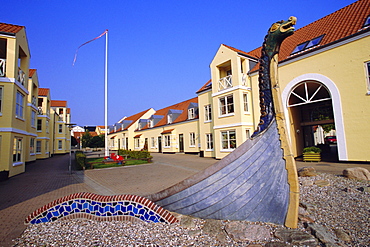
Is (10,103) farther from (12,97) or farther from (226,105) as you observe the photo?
(226,105)

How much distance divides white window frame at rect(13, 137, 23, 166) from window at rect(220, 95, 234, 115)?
1448cm

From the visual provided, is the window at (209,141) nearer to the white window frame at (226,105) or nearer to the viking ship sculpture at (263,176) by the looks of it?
the white window frame at (226,105)

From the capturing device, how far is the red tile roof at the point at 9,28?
11.5 metres

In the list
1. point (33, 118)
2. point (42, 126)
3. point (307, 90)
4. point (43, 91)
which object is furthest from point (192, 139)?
point (43, 91)

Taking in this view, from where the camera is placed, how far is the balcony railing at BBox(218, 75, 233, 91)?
1752cm

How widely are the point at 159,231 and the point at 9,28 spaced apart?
47.4 feet

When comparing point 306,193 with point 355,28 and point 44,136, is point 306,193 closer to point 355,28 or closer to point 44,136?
point 355,28

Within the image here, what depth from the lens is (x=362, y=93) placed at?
11180 millimetres

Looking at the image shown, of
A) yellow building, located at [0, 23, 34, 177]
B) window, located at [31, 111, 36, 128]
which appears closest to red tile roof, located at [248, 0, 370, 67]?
yellow building, located at [0, 23, 34, 177]

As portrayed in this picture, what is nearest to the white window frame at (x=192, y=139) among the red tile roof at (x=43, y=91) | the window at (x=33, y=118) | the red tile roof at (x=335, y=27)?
the red tile roof at (x=335, y=27)

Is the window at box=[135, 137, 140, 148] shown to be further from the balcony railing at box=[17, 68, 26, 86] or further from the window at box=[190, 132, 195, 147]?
the balcony railing at box=[17, 68, 26, 86]

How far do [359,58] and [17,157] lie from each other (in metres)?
20.3

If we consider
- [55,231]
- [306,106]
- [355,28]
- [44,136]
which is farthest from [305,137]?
[44,136]

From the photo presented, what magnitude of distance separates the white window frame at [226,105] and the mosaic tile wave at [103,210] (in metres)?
13.7
